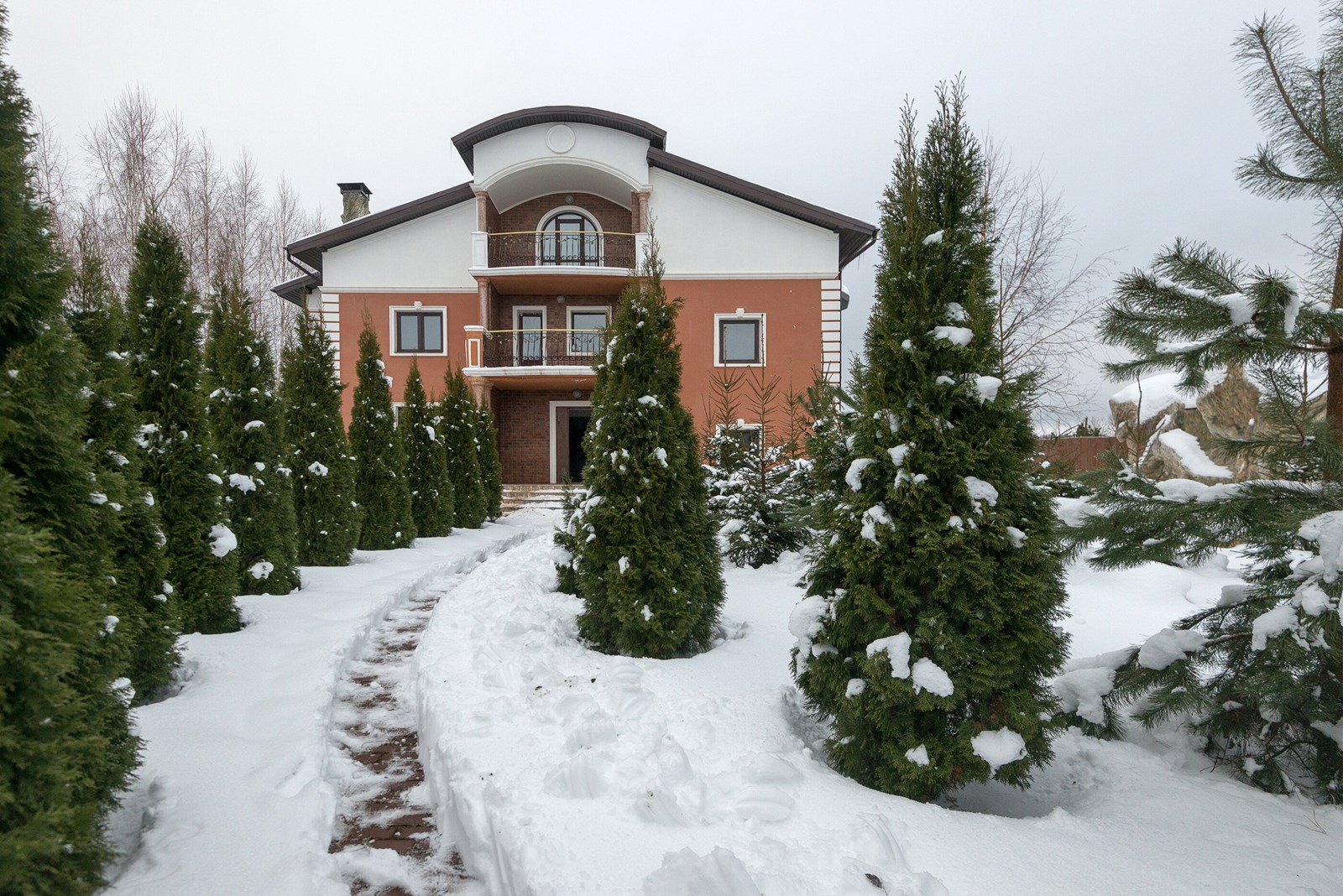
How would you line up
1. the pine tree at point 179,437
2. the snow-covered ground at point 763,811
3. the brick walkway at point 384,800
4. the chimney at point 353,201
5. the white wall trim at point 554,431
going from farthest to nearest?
1. the chimney at point 353,201
2. the white wall trim at point 554,431
3. the pine tree at point 179,437
4. the brick walkway at point 384,800
5. the snow-covered ground at point 763,811

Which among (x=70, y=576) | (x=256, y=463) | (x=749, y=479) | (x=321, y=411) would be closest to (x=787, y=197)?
(x=749, y=479)

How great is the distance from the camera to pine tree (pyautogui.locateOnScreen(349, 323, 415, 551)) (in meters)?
10.4

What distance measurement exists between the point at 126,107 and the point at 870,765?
85.1 feet

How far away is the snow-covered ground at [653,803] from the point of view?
2332mm

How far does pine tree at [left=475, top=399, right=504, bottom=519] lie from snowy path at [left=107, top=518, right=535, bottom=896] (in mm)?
9288

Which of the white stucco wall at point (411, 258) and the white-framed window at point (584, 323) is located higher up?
the white stucco wall at point (411, 258)

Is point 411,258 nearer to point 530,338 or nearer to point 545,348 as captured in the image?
point 530,338

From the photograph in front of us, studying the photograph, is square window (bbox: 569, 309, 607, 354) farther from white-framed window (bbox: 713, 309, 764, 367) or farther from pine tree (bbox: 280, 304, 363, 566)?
pine tree (bbox: 280, 304, 363, 566)

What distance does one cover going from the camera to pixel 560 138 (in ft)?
61.1

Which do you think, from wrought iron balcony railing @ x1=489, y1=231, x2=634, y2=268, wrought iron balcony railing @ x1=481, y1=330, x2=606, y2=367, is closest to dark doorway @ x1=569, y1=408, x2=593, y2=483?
wrought iron balcony railing @ x1=481, y1=330, x2=606, y2=367

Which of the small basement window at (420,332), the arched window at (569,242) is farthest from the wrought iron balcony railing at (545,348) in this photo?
the arched window at (569,242)

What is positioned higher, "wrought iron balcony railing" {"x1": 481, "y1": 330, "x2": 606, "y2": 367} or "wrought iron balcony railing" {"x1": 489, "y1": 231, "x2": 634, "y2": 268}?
"wrought iron balcony railing" {"x1": 489, "y1": 231, "x2": 634, "y2": 268}

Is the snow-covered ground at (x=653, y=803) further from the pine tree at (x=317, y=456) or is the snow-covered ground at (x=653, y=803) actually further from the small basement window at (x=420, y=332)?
the small basement window at (x=420, y=332)

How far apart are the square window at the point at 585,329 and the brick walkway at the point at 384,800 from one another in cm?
1541
